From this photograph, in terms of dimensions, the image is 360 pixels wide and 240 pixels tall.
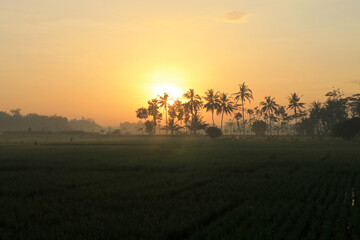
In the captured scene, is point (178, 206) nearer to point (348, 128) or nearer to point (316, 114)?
point (348, 128)

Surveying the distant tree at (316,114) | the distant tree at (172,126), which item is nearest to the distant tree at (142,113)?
the distant tree at (172,126)

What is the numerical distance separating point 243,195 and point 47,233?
9.60 metres

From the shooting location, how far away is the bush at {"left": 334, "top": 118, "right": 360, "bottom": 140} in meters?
72.4

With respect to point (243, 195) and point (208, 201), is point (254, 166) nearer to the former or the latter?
point (243, 195)

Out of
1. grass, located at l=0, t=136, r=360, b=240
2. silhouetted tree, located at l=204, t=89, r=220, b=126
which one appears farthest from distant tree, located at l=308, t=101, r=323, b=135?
grass, located at l=0, t=136, r=360, b=240

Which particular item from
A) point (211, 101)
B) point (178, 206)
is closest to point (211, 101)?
point (211, 101)

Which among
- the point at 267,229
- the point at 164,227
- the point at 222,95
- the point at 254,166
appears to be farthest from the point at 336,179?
the point at 222,95

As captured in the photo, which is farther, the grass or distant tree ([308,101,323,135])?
distant tree ([308,101,323,135])

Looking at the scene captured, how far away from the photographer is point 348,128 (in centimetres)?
7419

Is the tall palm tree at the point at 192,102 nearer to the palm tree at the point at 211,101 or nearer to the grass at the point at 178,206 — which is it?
the palm tree at the point at 211,101

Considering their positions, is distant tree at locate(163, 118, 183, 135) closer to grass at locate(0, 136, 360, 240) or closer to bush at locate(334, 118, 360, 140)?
bush at locate(334, 118, 360, 140)

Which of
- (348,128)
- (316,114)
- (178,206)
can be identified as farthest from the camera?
(316,114)

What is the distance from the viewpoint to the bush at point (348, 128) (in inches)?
2852

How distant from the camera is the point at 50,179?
21.2m
